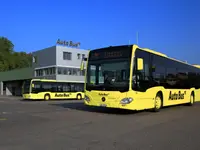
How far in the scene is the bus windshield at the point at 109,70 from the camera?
13.6m

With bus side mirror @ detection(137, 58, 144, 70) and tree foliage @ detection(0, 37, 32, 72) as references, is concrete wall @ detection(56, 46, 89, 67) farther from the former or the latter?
bus side mirror @ detection(137, 58, 144, 70)

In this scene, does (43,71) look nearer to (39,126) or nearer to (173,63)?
(173,63)

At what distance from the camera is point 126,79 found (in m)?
Answer: 13.4

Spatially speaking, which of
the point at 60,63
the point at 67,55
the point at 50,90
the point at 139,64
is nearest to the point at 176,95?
the point at 139,64

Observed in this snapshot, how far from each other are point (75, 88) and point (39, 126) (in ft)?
96.2

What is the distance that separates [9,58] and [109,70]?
8694 centimetres

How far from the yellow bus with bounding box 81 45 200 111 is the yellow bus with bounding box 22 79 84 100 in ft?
69.9

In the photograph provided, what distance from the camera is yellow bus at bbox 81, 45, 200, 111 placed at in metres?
13.5

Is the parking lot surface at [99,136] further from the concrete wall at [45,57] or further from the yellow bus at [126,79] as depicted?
the concrete wall at [45,57]

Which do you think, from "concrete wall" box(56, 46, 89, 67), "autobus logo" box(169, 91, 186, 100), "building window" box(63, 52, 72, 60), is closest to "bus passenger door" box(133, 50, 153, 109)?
"autobus logo" box(169, 91, 186, 100)

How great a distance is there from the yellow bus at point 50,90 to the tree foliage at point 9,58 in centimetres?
5586

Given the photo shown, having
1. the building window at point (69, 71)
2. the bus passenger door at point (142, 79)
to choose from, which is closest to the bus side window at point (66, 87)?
the building window at point (69, 71)

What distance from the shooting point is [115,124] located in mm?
10625

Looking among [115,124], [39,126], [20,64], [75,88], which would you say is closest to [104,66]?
[115,124]
